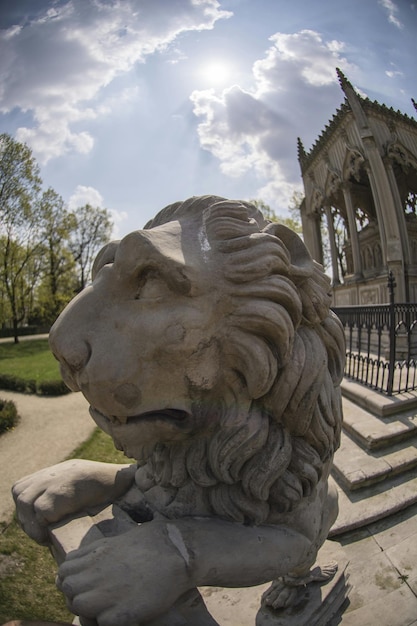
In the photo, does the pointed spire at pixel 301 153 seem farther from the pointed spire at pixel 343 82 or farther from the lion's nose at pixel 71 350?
the lion's nose at pixel 71 350

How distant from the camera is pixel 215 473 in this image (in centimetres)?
102

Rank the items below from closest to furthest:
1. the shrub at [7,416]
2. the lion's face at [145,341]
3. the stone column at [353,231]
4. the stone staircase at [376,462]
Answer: the lion's face at [145,341] → the stone staircase at [376,462] → the shrub at [7,416] → the stone column at [353,231]

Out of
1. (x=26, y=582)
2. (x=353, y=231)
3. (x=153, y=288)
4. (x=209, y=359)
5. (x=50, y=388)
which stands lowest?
(x=26, y=582)

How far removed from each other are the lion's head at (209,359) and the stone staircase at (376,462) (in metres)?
1.74

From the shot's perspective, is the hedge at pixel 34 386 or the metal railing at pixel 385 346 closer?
the metal railing at pixel 385 346

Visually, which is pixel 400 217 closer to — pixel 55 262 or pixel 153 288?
pixel 153 288

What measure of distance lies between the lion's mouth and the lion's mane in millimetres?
76

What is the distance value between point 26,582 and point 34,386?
6.52m

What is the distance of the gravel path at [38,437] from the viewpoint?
173 inches

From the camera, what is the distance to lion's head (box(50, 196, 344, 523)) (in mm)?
911

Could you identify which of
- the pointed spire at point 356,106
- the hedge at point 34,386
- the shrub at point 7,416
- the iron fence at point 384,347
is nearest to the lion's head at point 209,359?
the iron fence at point 384,347

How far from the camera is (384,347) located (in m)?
7.90

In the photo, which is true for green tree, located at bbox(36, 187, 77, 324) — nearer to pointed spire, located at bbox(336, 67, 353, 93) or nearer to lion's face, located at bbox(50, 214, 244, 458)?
pointed spire, located at bbox(336, 67, 353, 93)

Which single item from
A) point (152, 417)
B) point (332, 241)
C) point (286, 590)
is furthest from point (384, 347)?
point (152, 417)
